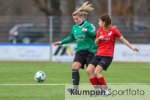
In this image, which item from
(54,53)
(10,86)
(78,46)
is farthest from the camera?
(54,53)

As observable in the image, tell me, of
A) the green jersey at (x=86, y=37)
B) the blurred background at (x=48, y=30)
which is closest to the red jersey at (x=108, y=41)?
the green jersey at (x=86, y=37)

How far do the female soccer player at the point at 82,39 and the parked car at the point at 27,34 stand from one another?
17746mm

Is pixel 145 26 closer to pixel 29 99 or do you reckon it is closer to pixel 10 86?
pixel 10 86

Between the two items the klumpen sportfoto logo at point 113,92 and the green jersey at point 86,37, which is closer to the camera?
the klumpen sportfoto logo at point 113,92

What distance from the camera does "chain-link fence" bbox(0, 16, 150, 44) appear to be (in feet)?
101

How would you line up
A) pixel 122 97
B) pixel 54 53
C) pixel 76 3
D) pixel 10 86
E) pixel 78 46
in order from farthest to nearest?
1. pixel 76 3
2. pixel 54 53
3. pixel 10 86
4. pixel 78 46
5. pixel 122 97

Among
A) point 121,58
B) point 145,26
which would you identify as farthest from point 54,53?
point 145,26

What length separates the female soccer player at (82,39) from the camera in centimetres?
1290

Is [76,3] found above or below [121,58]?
above

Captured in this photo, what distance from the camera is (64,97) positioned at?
12.0 m

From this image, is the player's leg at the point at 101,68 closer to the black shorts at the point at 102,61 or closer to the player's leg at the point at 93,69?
the black shorts at the point at 102,61

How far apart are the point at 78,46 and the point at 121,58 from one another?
16.6 meters

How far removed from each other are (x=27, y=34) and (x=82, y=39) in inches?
755

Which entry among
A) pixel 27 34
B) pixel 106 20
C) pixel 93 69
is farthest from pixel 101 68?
pixel 27 34
